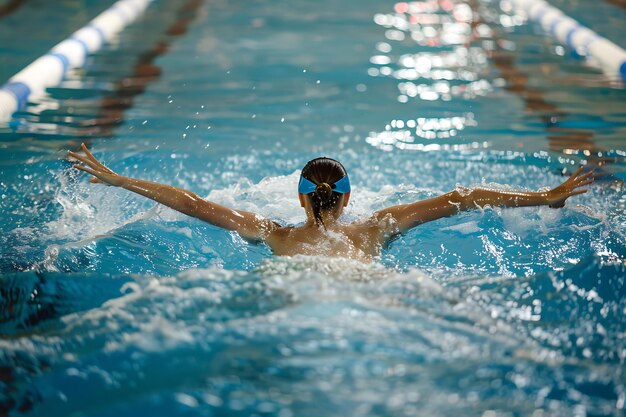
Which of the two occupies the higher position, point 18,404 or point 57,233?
point 18,404

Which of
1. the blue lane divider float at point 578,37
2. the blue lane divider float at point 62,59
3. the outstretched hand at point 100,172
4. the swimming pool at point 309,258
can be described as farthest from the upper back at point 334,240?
the blue lane divider float at point 578,37

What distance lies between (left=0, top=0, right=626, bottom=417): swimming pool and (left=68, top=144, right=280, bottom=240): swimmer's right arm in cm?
14

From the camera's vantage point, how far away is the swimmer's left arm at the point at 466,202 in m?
2.89

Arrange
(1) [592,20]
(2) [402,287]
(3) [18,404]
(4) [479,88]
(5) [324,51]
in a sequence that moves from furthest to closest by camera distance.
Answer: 1. (1) [592,20]
2. (5) [324,51]
3. (4) [479,88]
4. (2) [402,287]
5. (3) [18,404]

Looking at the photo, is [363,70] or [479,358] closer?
[479,358]

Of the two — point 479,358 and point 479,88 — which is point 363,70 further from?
point 479,358

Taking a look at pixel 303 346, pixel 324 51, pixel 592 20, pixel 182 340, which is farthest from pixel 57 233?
pixel 592 20

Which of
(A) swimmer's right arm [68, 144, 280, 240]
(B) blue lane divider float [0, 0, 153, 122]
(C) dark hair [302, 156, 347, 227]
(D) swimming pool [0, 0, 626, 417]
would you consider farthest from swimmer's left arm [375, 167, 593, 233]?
(B) blue lane divider float [0, 0, 153, 122]

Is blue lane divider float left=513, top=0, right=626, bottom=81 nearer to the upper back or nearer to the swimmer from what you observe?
the swimmer

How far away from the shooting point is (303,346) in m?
1.99

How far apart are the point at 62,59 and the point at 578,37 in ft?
14.9

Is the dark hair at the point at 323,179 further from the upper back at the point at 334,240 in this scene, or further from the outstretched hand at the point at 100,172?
the outstretched hand at the point at 100,172

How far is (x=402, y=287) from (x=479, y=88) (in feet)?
12.5

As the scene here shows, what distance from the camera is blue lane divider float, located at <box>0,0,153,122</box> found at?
525 centimetres
